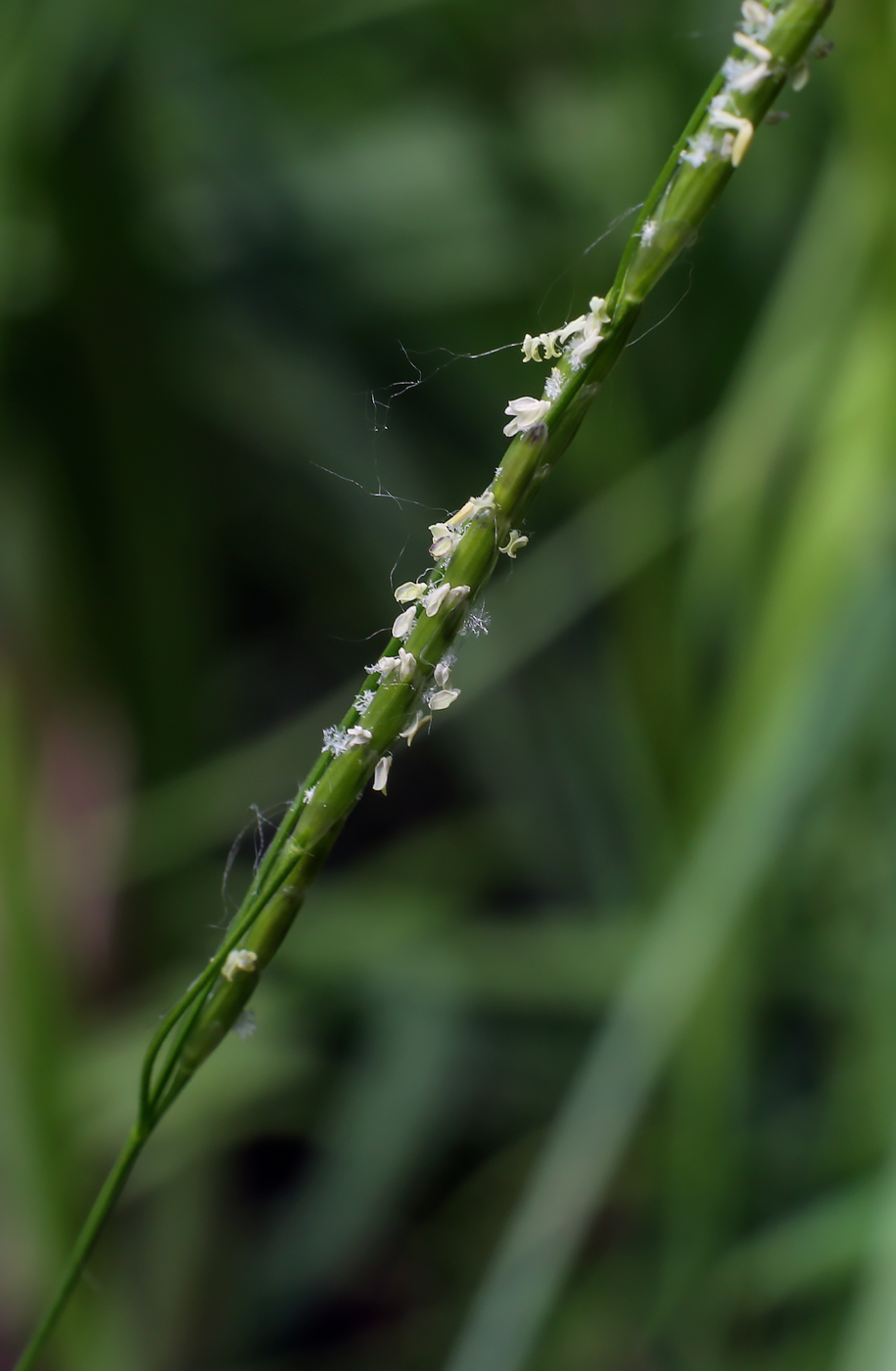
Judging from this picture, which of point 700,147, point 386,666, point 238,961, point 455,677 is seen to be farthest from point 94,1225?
point 455,677

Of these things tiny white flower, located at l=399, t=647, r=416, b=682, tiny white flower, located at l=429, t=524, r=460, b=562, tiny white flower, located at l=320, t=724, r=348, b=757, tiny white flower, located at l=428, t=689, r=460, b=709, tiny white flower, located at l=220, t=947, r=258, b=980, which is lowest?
tiny white flower, located at l=220, t=947, r=258, b=980

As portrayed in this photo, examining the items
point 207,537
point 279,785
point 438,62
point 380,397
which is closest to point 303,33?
point 438,62

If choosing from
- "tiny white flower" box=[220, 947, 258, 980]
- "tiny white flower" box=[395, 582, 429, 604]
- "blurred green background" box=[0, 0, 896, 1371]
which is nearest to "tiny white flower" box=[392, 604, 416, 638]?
"tiny white flower" box=[395, 582, 429, 604]

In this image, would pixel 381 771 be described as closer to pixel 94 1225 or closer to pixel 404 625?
pixel 404 625

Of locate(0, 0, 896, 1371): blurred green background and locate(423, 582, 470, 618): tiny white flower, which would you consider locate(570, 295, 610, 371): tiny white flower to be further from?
locate(0, 0, 896, 1371): blurred green background

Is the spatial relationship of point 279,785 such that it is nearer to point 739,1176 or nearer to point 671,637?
point 671,637

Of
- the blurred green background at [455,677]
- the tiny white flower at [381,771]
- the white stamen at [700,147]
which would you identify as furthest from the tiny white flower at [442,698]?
the blurred green background at [455,677]

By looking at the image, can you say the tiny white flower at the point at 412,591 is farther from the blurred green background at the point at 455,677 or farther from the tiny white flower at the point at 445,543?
the blurred green background at the point at 455,677
